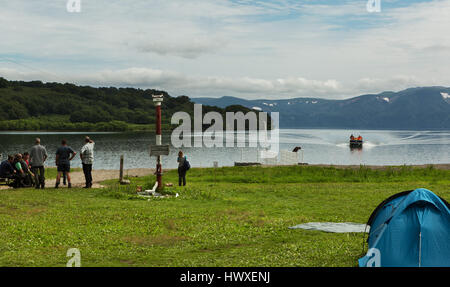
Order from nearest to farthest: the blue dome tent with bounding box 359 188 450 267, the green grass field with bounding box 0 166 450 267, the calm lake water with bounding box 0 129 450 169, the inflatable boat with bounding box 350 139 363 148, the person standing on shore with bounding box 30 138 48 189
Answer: the blue dome tent with bounding box 359 188 450 267 < the green grass field with bounding box 0 166 450 267 < the person standing on shore with bounding box 30 138 48 189 < the calm lake water with bounding box 0 129 450 169 < the inflatable boat with bounding box 350 139 363 148

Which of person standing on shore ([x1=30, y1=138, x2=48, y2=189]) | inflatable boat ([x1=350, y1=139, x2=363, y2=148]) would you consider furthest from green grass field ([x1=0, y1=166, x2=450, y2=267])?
inflatable boat ([x1=350, y1=139, x2=363, y2=148])

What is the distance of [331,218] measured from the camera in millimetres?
16359

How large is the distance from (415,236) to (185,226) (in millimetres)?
7497

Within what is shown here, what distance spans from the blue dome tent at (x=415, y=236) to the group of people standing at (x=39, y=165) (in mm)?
17422

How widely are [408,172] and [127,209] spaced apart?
2529cm

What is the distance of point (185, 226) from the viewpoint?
1466cm

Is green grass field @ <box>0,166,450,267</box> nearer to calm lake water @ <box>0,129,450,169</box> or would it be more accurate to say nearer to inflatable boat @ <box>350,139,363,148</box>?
calm lake water @ <box>0,129,450,169</box>

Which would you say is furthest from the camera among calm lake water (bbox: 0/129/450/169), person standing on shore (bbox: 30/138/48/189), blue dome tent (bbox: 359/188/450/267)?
calm lake water (bbox: 0/129/450/169)

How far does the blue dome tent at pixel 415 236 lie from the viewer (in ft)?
31.3

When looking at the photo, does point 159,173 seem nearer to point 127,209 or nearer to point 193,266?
point 127,209

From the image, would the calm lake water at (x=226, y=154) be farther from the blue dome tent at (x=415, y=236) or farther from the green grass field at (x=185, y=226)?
the blue dome tent at (x=415, y=236)

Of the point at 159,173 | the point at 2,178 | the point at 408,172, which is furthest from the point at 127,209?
the point at 408,172

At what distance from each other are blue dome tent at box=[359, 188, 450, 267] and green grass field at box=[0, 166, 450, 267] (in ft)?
3.25

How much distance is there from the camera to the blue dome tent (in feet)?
31.3
